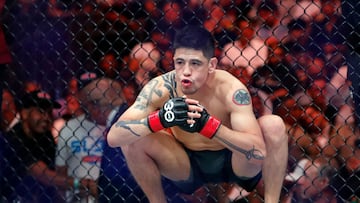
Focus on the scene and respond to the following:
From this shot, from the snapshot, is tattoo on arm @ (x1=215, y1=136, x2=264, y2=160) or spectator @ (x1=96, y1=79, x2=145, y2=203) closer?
tattoo on arm @ (x1=215, y1=136, x2=264, y2=160)

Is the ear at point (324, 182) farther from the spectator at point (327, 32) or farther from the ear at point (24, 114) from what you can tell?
the ear at point (24, 114)

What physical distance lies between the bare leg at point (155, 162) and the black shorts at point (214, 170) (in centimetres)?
3

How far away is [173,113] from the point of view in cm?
275

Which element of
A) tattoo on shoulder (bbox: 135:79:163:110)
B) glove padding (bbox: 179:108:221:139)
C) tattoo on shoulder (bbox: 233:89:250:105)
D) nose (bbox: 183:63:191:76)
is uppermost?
nose (bbox: 183:63:191:76)

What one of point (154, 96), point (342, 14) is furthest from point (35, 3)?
point (342, 14)

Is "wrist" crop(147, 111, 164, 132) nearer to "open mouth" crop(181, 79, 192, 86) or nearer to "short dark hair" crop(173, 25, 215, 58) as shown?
"open mouth" crop(181, 79, 192, 86)

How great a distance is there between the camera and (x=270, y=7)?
3572mm

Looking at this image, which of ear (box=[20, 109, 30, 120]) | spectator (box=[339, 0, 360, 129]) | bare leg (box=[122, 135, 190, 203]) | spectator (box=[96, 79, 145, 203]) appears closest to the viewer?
bare leg (box=[122, 135, 190, 203])

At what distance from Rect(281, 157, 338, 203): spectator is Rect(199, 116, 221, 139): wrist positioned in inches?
27.8

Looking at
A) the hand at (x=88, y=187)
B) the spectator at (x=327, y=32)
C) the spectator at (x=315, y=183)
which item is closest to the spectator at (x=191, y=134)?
the spectator at (x=315, y=183)

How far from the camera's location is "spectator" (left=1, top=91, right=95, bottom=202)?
3.66 m

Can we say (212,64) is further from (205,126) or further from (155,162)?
(155,162)

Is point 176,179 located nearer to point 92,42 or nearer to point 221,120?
point 221,120

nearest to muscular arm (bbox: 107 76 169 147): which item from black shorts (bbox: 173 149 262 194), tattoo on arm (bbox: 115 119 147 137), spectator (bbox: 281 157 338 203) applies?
tattoo on arm (bbox: 115 119 147 137)
